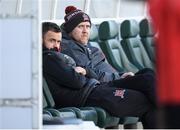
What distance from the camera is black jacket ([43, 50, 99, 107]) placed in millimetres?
6684

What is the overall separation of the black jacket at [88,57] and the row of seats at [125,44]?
1.25m

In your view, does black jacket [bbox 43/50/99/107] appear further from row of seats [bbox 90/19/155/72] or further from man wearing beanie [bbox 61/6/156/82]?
row of seats [bbox 90/19/155/72]

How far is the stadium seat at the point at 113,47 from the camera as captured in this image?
9.80 m

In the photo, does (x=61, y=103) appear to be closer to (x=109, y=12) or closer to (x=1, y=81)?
(x=1, y=81)

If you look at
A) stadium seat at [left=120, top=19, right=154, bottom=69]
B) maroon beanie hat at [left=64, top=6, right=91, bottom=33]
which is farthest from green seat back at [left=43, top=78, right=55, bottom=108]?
stadium seat at [left=120, top=19, right=154, bottom=69]

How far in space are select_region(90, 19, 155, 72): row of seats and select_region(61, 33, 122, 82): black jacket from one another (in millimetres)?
1250

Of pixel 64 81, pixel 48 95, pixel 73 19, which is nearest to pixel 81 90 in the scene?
pixel 64 81

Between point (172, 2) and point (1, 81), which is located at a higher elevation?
point (172, 2)

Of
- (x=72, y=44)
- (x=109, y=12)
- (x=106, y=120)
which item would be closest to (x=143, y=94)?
(x=106, y=120)

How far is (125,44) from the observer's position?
10750mm

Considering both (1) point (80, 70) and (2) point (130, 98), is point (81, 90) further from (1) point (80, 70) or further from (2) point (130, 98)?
(2) point (130, 98)

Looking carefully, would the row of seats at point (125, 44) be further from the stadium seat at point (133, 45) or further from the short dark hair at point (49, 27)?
the short dark hair at point (49, 27)

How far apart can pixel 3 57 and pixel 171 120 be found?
2.05m

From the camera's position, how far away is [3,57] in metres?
5.06
